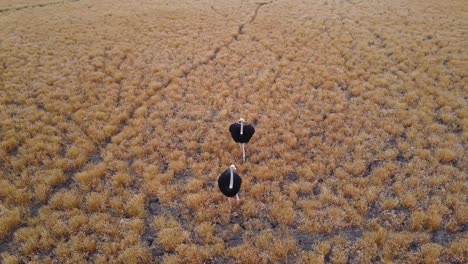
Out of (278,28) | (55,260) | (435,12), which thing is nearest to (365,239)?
(55,260)

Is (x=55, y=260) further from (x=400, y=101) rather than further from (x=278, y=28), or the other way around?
(x=278, y=28)

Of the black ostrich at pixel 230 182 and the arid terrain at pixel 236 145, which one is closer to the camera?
the black ostrich at pixel 230 182

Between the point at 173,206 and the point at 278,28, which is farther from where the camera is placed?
the point at 278,28

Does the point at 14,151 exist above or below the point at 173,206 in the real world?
above

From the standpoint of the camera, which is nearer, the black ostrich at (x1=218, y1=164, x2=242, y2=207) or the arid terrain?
the black ostrich at (x1=218, y1=164, x2=242, y2=207)

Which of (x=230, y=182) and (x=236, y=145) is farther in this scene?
(x=236, y=145)

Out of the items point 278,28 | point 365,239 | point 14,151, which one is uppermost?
point 278,28

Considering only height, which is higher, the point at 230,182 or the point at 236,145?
the point at 230,182

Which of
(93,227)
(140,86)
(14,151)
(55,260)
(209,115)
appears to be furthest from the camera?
(140,86)
